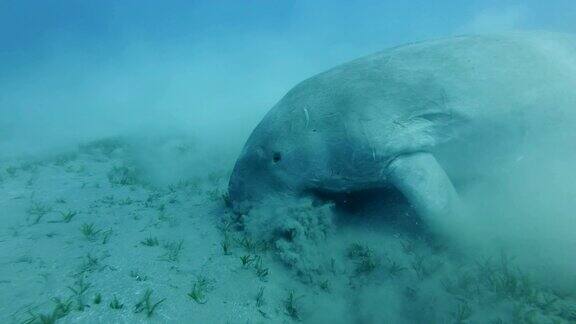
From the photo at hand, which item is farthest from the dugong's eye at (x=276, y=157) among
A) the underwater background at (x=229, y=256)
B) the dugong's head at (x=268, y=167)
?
the underwater background at (x=229, y=256)

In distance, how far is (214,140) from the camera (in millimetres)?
9242

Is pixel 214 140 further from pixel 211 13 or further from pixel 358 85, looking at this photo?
pixel 211 13

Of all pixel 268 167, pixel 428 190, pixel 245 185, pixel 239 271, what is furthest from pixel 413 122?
pixel 239 271

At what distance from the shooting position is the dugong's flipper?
3090 mm

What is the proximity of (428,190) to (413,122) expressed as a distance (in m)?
0.76

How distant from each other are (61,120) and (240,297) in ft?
56.7

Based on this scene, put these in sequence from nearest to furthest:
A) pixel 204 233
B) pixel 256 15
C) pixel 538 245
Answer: pixel 538 245 < pixel 204 233 < pixel 256 15

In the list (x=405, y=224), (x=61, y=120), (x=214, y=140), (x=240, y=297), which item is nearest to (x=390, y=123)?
(x=405, y=224)

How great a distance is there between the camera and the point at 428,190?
10.3ft

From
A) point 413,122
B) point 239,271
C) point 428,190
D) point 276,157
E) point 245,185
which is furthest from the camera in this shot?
point 245,185

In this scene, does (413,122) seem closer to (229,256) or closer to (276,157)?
(276,157)

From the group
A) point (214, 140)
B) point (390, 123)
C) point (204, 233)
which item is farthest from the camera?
point (214, 140)

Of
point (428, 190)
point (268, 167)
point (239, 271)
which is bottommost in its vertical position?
point (239, 271)

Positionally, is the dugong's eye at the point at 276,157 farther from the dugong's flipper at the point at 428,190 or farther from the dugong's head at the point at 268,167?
the dugong's flipper at the point at 428,190
